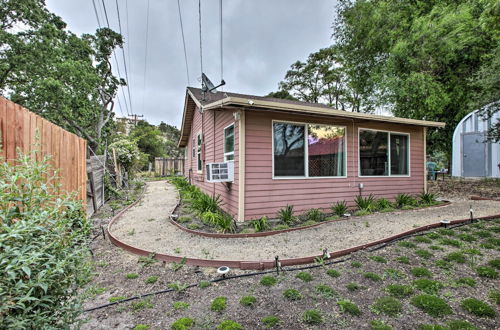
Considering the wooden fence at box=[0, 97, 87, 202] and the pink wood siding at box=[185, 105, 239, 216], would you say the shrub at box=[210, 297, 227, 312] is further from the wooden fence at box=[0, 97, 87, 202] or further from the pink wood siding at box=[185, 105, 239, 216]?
the pink wood siding at box=[185, 105, 239, 216]

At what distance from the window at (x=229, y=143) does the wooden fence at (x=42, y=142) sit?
10.0 ft

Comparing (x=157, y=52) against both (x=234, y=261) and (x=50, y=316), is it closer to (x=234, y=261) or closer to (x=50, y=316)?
(x=234, y=261)

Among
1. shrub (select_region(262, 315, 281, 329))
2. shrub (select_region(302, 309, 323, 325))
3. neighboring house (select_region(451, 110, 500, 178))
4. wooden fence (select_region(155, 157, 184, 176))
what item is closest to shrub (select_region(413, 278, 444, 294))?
shrub (select_region(302, 309, 323, 325))

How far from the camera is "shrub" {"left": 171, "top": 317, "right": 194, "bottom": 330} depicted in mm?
1932

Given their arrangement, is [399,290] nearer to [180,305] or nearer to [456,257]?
[456,257]

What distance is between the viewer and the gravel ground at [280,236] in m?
3.57

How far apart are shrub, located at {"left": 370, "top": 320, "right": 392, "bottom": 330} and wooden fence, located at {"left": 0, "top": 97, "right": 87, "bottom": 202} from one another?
7.97 feet

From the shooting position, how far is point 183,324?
1.97 metres

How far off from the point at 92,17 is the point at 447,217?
10.7m

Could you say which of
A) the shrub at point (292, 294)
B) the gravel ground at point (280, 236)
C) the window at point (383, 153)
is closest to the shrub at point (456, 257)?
the gravel ground at point (280, 236)

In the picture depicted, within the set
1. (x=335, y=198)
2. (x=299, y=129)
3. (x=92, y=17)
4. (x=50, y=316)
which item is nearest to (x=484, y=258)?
(x=335, y=198)

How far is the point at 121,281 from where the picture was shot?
9.18 ft

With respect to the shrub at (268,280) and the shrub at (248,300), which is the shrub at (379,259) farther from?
the shrub at (248,300)

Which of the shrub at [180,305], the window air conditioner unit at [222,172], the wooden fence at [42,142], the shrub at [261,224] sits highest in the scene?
the wooden fence at [42,142]
